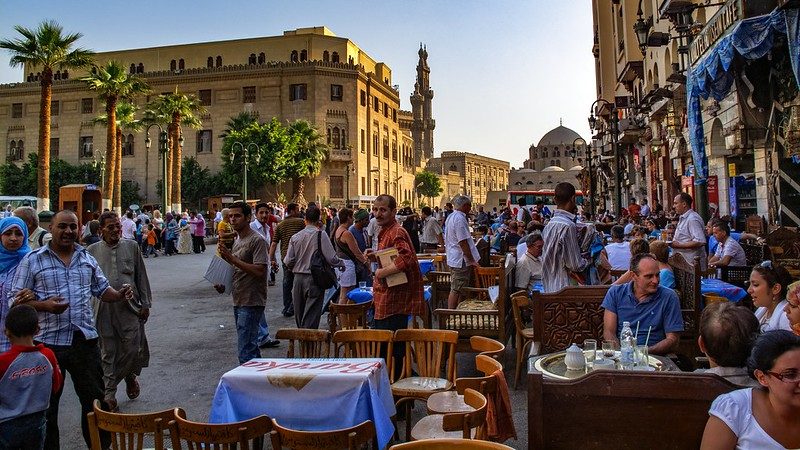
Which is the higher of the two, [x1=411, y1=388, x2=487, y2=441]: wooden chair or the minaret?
the minaret

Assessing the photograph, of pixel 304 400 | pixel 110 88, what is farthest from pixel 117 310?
pixel 110 88

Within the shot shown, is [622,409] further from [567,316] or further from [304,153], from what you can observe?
[304,153]

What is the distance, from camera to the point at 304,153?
49062 mm

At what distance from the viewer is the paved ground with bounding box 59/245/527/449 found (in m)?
5.31

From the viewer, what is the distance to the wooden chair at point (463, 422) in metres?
2.87

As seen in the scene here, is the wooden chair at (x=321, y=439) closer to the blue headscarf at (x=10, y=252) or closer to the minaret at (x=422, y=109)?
the blue headscarf at (x=10, y=252)

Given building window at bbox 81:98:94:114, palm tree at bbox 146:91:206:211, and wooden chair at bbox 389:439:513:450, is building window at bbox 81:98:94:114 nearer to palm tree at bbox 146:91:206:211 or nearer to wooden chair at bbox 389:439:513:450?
palm tree at bbox 146:91:206:211

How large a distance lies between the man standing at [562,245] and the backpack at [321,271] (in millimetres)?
2636

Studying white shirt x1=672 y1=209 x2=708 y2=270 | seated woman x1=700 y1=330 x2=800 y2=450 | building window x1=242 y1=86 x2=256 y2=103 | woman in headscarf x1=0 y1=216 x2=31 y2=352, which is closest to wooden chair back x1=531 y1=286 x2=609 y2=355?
seated woman x1=700 y1=330 x2=800 y2=450

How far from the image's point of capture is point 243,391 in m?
3.58

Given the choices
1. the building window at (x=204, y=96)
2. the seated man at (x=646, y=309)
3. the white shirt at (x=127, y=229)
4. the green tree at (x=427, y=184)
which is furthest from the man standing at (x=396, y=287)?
the green tree at (x=427, y=184)

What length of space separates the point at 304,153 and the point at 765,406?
48.3 metres

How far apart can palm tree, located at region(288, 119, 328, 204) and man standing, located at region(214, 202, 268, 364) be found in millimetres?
42672

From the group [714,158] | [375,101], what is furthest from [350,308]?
[375,101]
